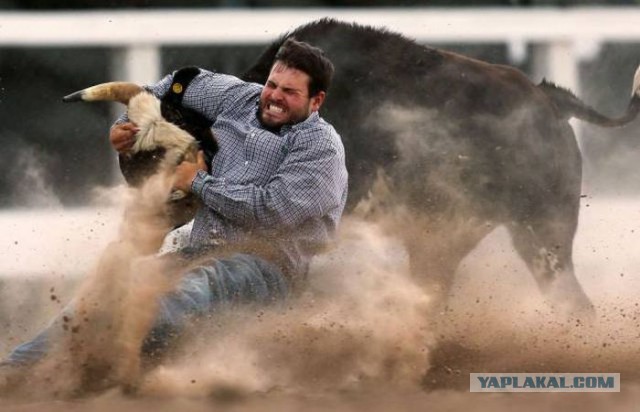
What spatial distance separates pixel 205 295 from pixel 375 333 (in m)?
0.69

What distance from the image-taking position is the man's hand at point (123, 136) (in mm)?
4598

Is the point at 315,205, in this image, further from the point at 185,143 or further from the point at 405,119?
the point at 405,119

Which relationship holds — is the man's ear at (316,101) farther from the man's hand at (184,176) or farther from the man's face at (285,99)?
the man's hand at (184,176)

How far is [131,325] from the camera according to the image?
447cm

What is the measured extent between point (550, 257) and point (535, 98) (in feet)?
2.06

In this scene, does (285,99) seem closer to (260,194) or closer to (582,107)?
(260,194)

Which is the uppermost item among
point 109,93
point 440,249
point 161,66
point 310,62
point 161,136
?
point 161,66

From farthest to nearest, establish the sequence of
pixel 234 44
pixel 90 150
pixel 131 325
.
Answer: pixel 234 44
pixel 90 150
pixel 131 325

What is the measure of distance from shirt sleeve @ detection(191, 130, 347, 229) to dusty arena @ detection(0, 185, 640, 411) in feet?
0.93

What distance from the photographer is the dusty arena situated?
15.1 feet

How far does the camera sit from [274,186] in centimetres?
453

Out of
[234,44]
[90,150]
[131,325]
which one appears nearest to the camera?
[131,325]

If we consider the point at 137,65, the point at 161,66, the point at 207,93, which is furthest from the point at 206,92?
the point at 137,65

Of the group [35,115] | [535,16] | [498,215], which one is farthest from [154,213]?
[535,16]
